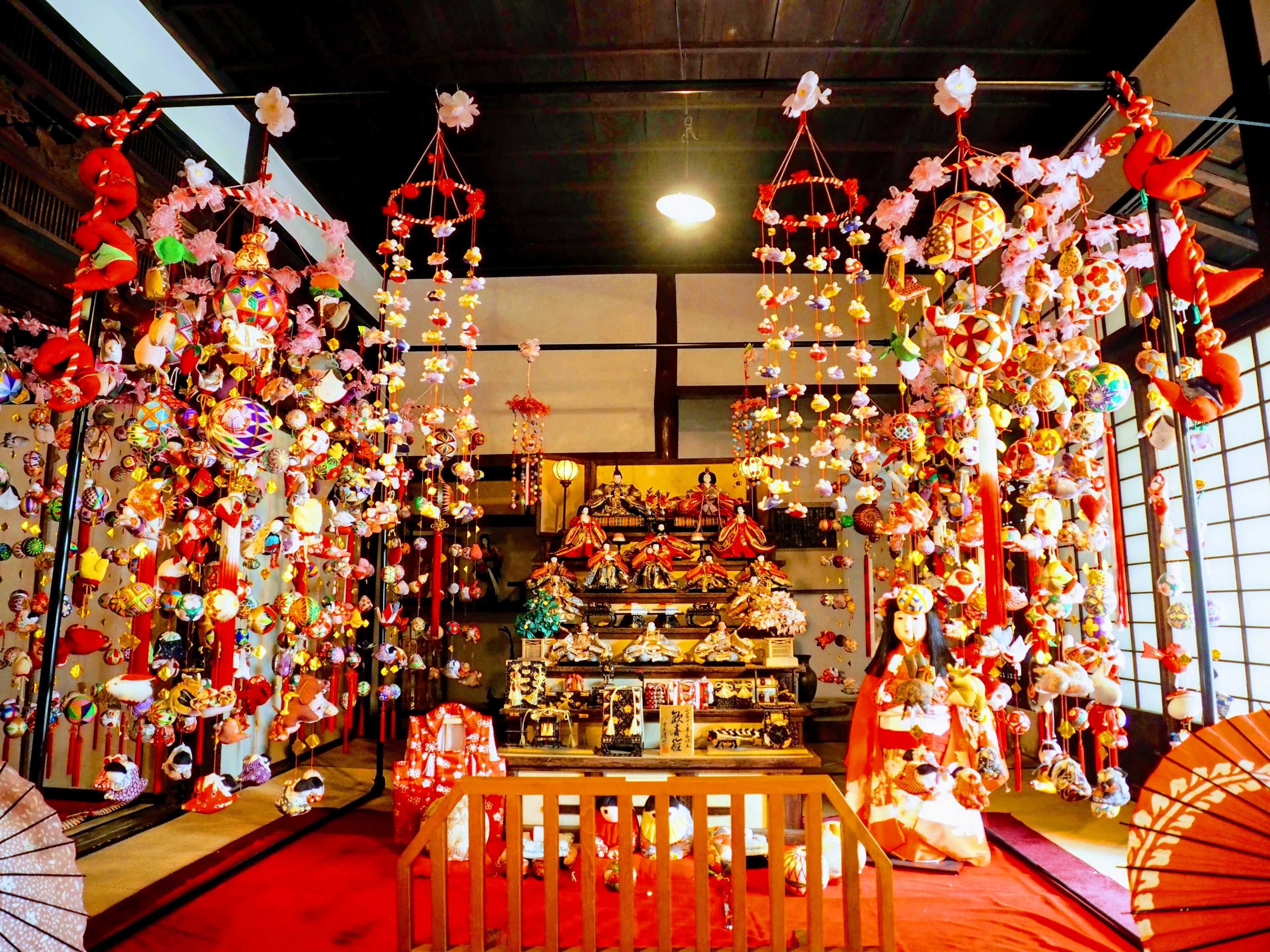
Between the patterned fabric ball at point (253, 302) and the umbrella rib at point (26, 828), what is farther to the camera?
the patterned fabric ball at point (253, 302)

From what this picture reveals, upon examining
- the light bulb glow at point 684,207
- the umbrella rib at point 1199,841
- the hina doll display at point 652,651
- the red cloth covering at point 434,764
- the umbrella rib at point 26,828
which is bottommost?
the red cloth covering at point 434,764

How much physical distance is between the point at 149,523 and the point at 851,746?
10.7ft

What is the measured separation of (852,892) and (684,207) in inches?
139

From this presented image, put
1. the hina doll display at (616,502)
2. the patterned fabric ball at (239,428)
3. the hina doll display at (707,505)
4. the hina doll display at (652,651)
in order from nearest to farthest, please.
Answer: the patterned fabric ball at (239,428) < the hina doll display at (652,651) < the hina doll display at (616,502) < the hina doll display at (707,505)

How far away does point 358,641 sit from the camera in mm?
6805

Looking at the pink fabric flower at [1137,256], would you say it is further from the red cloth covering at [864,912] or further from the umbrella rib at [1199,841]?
the red cloth covering at [864,912]

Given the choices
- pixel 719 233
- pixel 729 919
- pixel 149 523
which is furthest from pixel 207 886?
pixel 719 233

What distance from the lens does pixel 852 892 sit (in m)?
2.17

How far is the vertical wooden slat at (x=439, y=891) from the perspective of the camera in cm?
217

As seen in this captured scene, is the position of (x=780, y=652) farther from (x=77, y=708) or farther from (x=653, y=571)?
(x=77, y=708)

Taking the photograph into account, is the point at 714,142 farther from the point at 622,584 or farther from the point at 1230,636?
the point at 1230,636

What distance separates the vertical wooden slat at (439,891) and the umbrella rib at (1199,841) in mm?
1774

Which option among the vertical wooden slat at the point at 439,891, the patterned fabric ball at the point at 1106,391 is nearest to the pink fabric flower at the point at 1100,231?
the patterned fabric ball at the point at 1106,391

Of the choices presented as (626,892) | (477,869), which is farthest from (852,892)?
(477,869)
